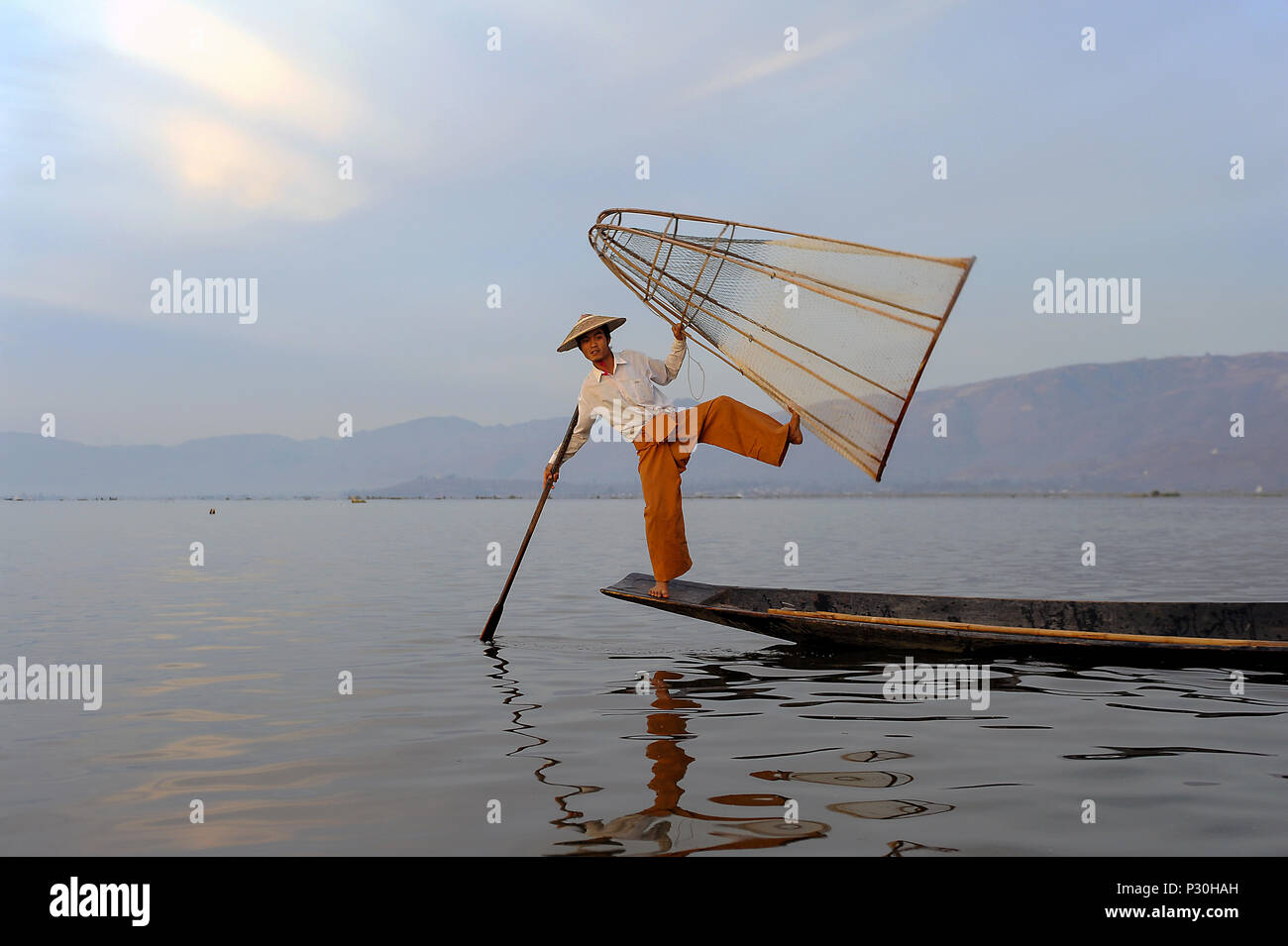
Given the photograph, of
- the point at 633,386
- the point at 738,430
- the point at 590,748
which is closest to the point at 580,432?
the point at 633,386

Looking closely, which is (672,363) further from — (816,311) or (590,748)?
(590,748)

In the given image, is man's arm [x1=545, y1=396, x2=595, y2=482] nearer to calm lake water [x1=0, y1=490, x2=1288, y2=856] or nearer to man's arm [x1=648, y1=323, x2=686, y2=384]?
man's arm [x1=648, y1=323, x2=686, y2=384]

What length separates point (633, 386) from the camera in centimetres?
914

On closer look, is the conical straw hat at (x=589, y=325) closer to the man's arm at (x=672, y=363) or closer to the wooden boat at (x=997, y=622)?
the man's arm at (x=672, y=363)

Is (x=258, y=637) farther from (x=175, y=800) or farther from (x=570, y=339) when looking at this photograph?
(x=175, y=800)

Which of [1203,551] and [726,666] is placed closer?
[726,666]

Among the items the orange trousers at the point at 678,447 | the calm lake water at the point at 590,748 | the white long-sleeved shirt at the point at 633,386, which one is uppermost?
the white long-sleeved shirt at the point at 633,386

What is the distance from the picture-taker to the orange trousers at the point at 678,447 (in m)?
8.60

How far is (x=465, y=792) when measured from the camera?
5422mm

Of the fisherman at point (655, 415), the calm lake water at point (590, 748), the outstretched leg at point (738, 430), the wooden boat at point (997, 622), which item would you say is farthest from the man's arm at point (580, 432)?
the calm lake water at point (590, 748)

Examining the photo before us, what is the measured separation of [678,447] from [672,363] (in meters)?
0.77

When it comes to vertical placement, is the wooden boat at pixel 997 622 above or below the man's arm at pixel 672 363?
below
